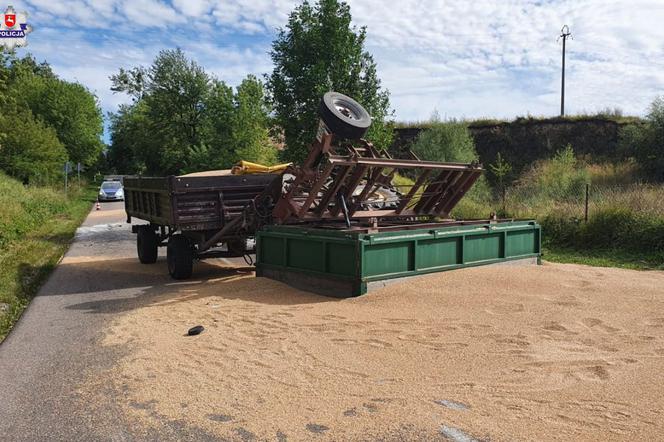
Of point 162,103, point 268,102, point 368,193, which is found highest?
point 162,103

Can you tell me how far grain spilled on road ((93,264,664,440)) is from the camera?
425 cm

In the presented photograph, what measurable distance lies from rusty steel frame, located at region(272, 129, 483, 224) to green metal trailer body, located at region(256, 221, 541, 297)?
569 mm

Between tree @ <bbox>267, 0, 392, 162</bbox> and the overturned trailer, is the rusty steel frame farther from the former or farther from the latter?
tree @ <bbox>267, 0, 392, 162</bbox>

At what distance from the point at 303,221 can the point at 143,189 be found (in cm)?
487

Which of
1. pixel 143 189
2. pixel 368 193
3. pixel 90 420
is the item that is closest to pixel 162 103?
pixel 143 189

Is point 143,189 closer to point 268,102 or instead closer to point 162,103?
point 268,102

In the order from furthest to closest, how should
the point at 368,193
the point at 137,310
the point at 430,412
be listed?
the point at 368,193, the point at 137,310, the point at 430,412

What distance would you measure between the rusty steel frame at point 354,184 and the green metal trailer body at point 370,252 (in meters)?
0.57

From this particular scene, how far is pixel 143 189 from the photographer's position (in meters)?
13.0

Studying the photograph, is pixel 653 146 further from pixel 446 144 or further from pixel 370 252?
pixel 370 252

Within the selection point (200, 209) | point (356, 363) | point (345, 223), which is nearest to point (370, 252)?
point (345, 223)

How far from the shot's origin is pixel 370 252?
26.6ft

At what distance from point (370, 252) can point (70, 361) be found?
153 inches

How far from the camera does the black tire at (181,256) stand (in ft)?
36.5
